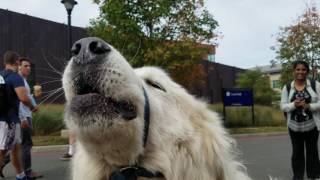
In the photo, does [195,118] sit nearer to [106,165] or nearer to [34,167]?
[106,165]

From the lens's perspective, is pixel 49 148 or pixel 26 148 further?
pixel 49 148

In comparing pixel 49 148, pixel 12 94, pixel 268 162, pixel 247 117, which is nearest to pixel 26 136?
pixel 12 94

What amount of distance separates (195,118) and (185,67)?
55.6 feet

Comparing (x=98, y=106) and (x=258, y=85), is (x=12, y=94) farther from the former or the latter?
(x=258, y=85)

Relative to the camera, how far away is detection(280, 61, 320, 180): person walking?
6723mm

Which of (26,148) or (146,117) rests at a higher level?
(146,117)

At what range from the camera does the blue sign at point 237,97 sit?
24984 millimetres

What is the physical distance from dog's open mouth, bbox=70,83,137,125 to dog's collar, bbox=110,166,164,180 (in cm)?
26

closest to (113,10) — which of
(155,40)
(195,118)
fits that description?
(155,40)

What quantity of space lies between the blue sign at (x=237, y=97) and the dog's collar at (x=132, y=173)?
2258 cm

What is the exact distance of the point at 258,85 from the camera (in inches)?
1811

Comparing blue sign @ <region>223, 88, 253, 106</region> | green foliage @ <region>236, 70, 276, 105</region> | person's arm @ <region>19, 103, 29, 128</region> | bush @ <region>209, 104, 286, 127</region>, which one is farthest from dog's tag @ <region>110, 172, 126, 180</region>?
green foliage @ <region>236, 70, 276, 105</region>

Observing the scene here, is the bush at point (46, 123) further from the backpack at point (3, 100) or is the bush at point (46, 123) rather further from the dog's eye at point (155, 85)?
the dog's eye at point (155, 85)

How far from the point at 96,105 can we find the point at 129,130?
0.65 feet
